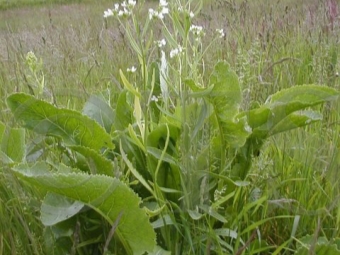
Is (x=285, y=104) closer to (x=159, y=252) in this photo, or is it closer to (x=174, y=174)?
(x=174, y=174)

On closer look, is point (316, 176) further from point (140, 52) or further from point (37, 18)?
point (37, 18)

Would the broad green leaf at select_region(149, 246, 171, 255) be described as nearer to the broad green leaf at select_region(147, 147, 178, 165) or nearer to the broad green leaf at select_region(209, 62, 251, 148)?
the broad green leaf at select_region(147, 147, 178, 165)

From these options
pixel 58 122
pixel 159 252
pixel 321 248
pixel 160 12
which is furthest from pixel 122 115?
pixel 321 248

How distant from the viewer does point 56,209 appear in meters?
1.22

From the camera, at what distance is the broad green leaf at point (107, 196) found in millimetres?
1176

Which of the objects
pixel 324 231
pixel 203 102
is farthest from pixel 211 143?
pixel 324 231

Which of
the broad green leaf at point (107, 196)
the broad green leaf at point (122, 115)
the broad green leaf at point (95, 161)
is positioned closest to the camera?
the broad green leaf at point (107, 196)

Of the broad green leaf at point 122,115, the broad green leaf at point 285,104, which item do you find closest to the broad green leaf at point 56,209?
the broad green leaf at point 122,115

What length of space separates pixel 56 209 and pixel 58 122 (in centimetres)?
27

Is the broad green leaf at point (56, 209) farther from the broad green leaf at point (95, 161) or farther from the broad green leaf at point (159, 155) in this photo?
the broad green leaf at point (159, 155)

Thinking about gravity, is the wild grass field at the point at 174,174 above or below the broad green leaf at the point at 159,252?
above

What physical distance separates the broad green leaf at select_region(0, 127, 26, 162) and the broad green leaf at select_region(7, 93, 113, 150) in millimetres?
33

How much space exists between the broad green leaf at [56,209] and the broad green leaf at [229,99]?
442 millimetres

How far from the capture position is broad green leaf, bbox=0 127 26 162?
4.56 feet
